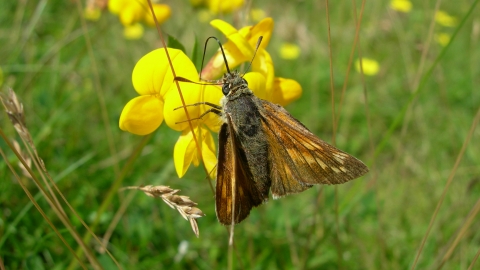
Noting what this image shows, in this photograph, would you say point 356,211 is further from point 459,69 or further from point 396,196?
point 459,69

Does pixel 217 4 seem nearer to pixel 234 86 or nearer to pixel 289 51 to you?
pixel 234 86

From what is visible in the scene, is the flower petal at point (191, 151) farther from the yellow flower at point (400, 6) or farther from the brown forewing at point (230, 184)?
the yellow flower at point (400, 6)

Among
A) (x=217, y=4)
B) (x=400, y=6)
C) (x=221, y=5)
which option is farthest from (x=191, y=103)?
(x=400, y=6)

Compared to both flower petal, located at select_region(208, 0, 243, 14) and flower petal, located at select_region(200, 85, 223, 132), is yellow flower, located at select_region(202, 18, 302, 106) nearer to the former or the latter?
flower petal, located at select_region(200, 85, 223, 132)

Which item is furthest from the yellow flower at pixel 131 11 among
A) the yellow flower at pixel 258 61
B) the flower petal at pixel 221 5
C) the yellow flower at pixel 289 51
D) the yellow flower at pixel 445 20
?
the yellow flower at pixel 445 20

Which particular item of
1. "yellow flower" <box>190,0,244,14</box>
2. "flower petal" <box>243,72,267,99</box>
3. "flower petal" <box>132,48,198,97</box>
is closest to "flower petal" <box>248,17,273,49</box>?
"flower petal" <box>243,72,267,99</box>
